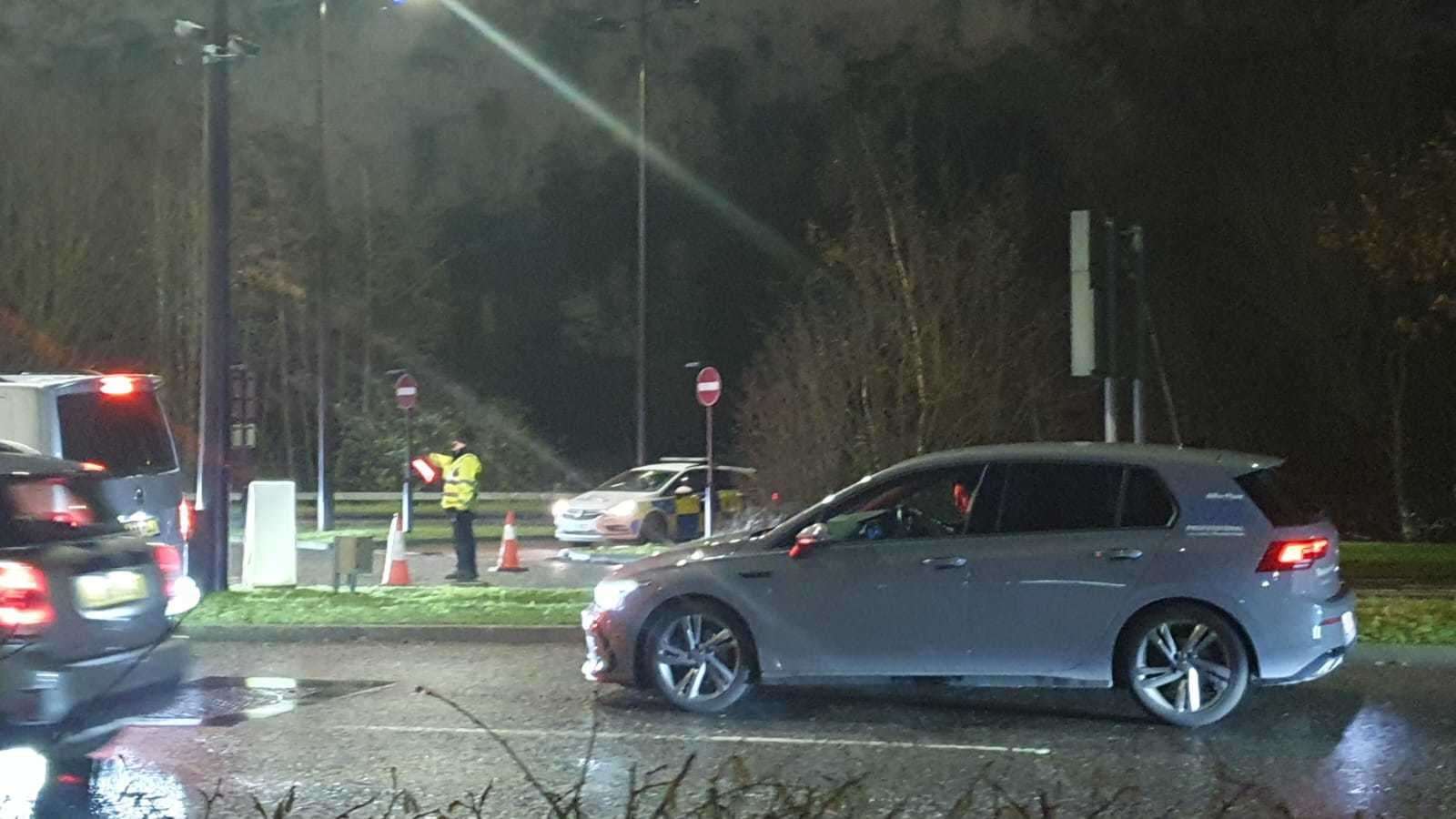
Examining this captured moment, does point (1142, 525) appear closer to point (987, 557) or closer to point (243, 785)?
point (987, 557)

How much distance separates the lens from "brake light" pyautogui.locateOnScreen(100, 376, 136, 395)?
13031 mm

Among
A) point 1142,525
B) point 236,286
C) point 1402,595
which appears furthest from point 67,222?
point 1142,525

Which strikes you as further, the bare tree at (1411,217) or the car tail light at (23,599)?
the bare tree at (1411,217)

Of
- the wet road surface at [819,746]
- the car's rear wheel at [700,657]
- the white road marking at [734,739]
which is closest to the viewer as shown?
the wet road surface at [819,746]

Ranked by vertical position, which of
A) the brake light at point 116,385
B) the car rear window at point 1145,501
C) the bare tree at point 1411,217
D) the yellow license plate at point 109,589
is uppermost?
the bare tree at point 1411,217

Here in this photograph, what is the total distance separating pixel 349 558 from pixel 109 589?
927cm

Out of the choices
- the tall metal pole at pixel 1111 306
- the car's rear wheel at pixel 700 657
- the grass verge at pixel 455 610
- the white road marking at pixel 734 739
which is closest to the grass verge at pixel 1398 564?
the grass verge at pixel 455 610

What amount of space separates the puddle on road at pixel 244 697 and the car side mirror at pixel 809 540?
322cm

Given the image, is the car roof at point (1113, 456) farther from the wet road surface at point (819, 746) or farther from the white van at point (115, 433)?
the white van at point (115, 433)

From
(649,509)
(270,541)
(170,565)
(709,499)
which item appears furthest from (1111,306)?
(649,509)

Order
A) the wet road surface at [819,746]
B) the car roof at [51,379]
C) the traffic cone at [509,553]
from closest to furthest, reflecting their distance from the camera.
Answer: the wet road surface at [819,746] → the car roof at [51,379] → the traffic cone at [509,553]

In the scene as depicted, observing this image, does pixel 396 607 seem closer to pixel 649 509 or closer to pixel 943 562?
pixel 943 562

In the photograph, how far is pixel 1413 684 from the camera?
1158cm

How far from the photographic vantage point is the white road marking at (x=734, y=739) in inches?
376
